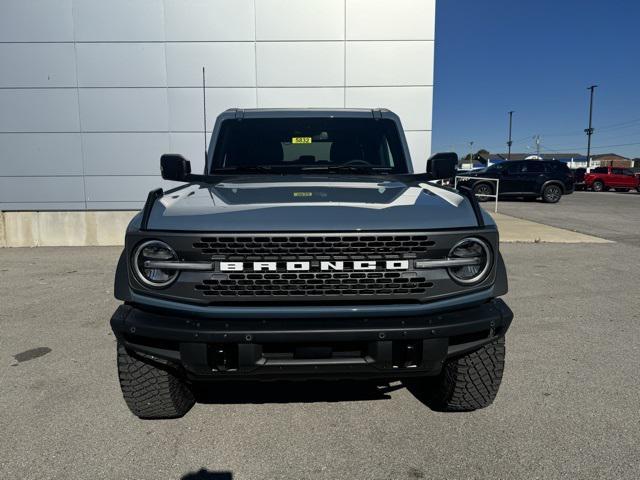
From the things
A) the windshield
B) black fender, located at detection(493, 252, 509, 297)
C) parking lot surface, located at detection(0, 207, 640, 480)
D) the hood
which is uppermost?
the windshield

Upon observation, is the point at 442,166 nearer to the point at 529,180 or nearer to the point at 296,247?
the point at 296,247

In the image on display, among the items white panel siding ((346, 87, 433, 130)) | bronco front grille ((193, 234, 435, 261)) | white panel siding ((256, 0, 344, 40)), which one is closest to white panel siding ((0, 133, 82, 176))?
white panel siding ((256, 0, 344, 40))

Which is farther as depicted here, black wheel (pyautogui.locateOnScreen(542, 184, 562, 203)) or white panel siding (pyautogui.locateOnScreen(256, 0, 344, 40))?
black wheel (pyautogui.locateOnScreen(542, 184, 562, 203))

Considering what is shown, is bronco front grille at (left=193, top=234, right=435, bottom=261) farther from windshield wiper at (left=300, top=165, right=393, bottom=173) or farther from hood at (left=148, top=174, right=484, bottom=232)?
windshield wiper at (left=300, top=165, right=393, bottom=173)

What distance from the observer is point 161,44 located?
31.7ft

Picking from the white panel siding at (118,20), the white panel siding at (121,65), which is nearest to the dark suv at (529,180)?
the white panel siding at (121,65)

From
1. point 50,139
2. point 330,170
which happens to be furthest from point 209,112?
point 330,170

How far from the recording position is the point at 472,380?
108 inches

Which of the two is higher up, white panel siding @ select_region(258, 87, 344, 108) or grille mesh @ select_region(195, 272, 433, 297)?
white panel siding @ select_region(258, 87, 344, 108)

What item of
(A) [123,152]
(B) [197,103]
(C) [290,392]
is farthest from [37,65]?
(C) [290,392]

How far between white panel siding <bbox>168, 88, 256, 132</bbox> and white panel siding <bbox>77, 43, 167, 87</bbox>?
0.45 m

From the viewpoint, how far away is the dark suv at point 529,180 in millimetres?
20734

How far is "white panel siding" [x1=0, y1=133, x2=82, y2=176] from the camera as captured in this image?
9.97 metres

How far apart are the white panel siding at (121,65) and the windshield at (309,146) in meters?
6.80
